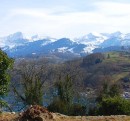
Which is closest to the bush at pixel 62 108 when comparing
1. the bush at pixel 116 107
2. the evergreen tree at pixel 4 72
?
the bush at pixel 116 107

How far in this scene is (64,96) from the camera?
8031 centimetres

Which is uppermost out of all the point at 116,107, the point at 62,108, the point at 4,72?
the point at 4,72

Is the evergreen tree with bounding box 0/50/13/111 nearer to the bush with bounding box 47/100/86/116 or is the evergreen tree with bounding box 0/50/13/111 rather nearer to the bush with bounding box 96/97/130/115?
the bush with bounding box 96/97/130/115

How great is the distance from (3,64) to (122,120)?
34.6ft

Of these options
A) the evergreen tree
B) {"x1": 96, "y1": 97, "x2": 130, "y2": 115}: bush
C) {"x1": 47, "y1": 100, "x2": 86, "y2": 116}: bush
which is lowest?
{"x1": 47, "y1": 100, "x2": 86, "y2": 116}: bush

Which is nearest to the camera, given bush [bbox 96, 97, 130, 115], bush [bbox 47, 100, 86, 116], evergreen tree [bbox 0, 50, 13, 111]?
evergreen tree [bbox 0, 50, 13, 111]

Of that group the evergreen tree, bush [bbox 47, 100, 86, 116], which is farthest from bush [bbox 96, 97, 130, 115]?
bush [bbox 47, 100, 86, 116]

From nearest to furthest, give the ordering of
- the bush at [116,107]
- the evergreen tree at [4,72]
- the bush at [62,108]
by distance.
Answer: the evergreen tree at [4,72], the bush at [116,107], the bush at [62,108]

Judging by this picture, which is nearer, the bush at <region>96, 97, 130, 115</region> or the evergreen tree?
the evergreen tree

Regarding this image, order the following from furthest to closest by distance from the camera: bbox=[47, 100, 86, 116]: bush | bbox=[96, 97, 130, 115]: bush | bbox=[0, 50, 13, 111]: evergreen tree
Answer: bbox=[47, 100, 86, 116]: bush → bbox=[96, 97, 130, 115]: bush → bbox=[0, 50, 13, 111]: evergreen tree

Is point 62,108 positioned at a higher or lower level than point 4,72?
lower

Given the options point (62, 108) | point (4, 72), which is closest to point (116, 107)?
point (4, 72)

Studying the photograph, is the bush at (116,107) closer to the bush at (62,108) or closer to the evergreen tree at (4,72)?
the evergreen tree at (4,72)

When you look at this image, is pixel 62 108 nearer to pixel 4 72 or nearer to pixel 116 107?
pixel 116 107
